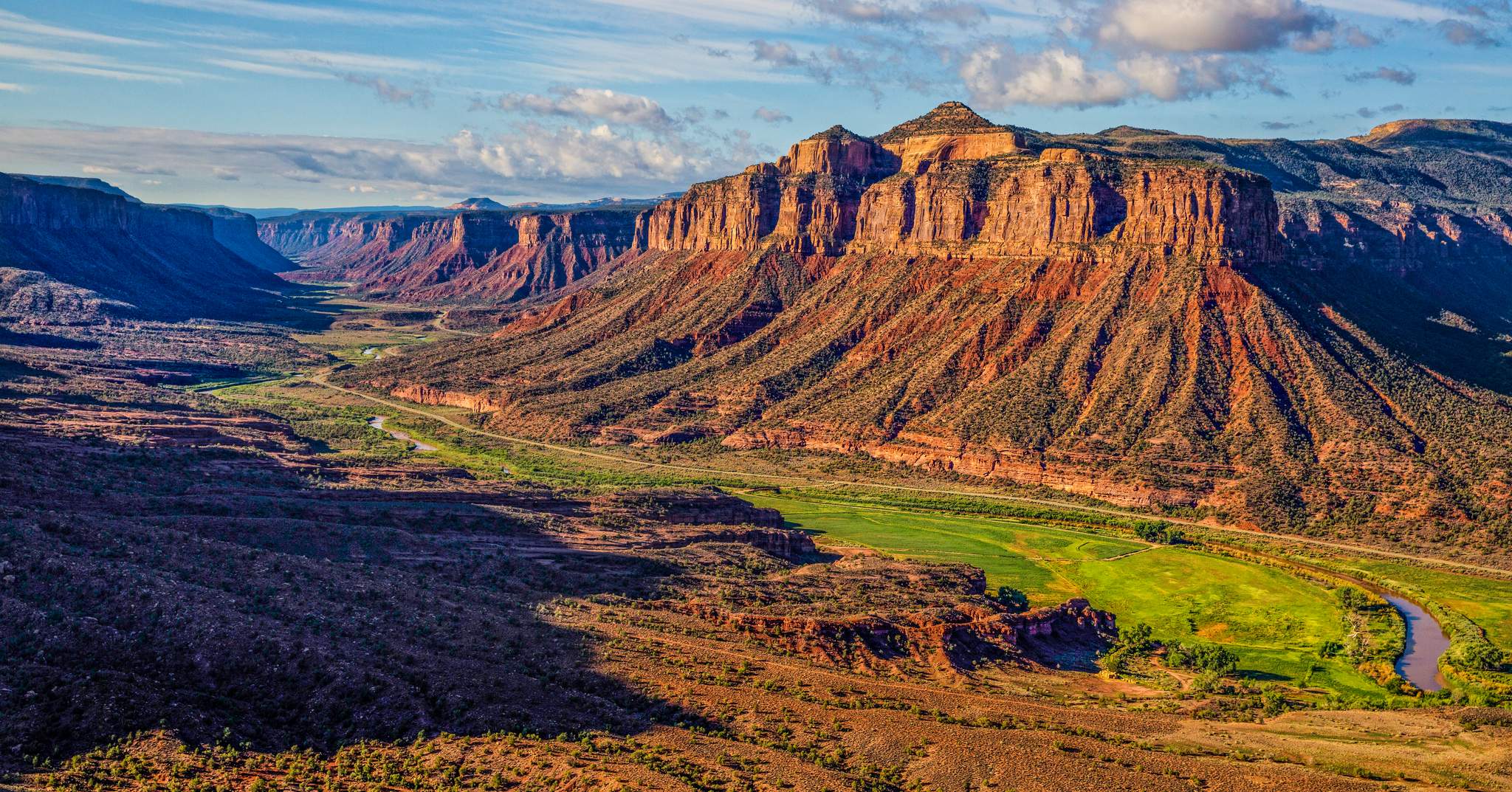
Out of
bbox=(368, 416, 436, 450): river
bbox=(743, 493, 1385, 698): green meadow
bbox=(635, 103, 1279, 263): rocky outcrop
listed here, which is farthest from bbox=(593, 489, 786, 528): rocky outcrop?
bbox=(635, 103, 1279, 263): rocky outcrop

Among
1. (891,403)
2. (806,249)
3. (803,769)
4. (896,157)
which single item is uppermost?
(896,157)

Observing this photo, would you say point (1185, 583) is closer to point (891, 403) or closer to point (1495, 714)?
point (1495, 714)

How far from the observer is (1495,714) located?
57281 millimetres

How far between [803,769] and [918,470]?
3392 inches

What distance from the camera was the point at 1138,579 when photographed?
3698 inches

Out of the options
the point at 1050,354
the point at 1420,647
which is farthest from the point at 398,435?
the point at 1420,647

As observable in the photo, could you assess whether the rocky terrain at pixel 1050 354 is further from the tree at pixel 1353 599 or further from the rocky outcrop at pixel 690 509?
the rocky outcrop at pixel 690 509

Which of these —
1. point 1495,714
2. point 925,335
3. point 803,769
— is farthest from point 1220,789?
point 925,335

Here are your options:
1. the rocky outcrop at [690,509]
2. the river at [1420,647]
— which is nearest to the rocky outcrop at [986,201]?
the river at [1420,647]

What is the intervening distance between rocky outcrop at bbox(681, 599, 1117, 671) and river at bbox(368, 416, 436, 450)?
82.3 metres

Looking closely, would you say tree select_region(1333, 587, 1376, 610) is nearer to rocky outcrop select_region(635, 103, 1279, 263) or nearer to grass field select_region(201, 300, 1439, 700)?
grass field select_region(201, 300, 1439, 700)

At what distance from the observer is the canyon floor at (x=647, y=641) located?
43344mm

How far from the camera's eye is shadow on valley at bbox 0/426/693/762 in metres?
42.8

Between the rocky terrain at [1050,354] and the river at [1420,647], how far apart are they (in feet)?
57.5
